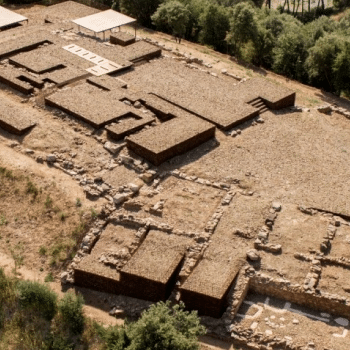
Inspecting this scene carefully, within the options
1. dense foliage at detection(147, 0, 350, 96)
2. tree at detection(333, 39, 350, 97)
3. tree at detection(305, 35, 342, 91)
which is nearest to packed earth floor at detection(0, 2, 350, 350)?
tree at detection(333, 39, 350, 97)

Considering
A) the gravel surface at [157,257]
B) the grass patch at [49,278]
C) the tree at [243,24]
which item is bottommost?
the grass patch at [49,278]

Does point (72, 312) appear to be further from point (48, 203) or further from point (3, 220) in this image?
point (3, 220)

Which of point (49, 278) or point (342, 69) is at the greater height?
point (342, 69)

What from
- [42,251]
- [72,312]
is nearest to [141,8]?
[42,251]

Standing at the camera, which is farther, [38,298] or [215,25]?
[215,25]

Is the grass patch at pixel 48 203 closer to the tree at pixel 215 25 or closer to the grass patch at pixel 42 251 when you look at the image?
the grass patch at pixel 42 251

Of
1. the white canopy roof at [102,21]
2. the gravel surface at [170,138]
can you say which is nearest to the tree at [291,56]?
the white canopy roof at [102,21]
